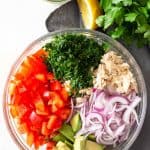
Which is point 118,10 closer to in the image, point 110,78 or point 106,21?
point 106,21

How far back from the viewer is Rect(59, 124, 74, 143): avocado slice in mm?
1680

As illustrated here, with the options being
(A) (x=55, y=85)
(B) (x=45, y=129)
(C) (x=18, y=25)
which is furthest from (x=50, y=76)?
(C) (x=18, y=25)

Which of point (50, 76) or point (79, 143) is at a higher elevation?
point (50, 76)

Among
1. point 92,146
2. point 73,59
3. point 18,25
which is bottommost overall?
point 92,146

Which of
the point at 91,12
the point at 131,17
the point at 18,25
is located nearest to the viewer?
the point at 131,17

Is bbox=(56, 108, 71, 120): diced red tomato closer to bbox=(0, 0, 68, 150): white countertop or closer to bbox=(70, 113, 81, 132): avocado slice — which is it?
bbox=(70, 113, 81, 132): avocado slice

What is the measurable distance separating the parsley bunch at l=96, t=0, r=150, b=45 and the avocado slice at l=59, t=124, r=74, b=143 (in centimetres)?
26

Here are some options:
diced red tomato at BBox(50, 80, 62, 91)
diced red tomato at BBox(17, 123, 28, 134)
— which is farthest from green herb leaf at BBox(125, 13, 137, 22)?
diced red tomato at BBox(17, 123, 28, 134)

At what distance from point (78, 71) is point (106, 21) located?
15cm

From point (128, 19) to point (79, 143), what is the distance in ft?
1.09

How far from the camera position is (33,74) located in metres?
1.69

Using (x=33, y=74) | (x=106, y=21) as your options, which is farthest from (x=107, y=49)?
(x=33, y=74)

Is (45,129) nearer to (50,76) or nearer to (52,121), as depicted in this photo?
(52,121)

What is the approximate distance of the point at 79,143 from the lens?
5.41ft
